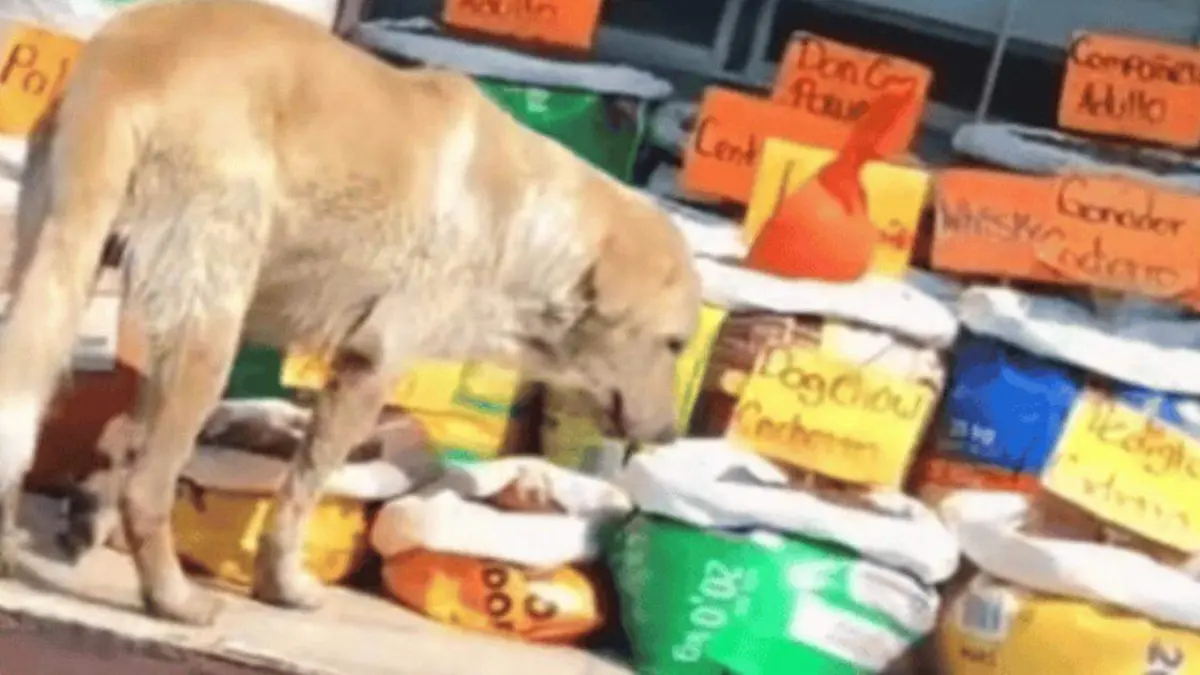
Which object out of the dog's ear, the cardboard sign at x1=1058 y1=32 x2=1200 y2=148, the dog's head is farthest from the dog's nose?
the cardboard sign at x1=1058 y1=32 x2=1200 y2=148

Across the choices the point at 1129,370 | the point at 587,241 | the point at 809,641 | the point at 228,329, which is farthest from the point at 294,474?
the point at 1129,370

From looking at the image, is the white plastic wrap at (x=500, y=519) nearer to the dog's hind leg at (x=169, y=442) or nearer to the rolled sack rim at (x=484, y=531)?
the rolled sack rim at (x=484, y=531)

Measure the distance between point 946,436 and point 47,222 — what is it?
772 millimetres

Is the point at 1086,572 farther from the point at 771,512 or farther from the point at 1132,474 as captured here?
the point at 771,512

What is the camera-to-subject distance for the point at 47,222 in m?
1.44

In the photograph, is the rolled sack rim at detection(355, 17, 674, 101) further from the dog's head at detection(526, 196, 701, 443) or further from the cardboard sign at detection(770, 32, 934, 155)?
the dog's head at detection(526, 196, 701, 443)

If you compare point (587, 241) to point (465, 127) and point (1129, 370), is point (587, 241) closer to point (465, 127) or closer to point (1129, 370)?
point (465, 127)

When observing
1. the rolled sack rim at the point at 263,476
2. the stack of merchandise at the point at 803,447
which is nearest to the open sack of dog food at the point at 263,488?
the rolled sack rim at the point at 263,476

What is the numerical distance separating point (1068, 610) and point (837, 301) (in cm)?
32

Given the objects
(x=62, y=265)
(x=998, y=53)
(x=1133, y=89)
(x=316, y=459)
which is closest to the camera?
(x=62, y=265)

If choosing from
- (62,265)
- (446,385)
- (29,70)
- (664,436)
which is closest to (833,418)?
(664,436)

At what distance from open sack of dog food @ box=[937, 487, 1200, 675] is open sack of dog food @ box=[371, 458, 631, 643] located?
292 millimetres

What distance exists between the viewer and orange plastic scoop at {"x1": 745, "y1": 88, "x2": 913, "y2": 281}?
5.78 feet

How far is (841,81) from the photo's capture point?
1.91m
